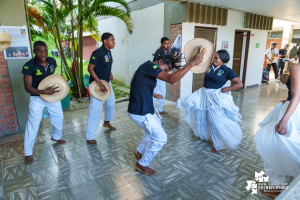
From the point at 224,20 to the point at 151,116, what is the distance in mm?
5476

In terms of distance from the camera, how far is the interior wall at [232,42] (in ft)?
19.3

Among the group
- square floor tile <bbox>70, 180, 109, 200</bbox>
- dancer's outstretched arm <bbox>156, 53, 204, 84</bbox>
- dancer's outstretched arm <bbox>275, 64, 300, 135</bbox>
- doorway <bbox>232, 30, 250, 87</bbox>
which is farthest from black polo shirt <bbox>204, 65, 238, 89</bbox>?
doorway <bbox>232, 30, 250, 87</bbox>

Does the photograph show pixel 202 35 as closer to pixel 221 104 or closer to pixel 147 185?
pixel 221 104

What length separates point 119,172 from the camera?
278 centimetres

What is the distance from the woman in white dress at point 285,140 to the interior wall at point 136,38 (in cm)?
476

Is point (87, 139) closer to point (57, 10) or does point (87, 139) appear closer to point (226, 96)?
point (226, 96)

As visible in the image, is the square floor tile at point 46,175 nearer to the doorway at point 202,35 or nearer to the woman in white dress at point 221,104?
the woman in white dress at point 221,104

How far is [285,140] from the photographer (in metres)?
2.08

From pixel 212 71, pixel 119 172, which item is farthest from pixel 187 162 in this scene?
pixel 212 71

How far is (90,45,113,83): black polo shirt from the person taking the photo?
11.2 ft

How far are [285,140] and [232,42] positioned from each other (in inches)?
235

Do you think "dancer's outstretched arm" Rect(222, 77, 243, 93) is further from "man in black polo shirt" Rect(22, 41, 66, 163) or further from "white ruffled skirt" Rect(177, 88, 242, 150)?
"man in black polo shirt" Rect(22, 41, 66, 163)

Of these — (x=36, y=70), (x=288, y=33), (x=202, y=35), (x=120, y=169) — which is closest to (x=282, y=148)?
(x=120, y=169)

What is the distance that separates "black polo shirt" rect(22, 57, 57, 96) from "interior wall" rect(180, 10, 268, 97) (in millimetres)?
3843
